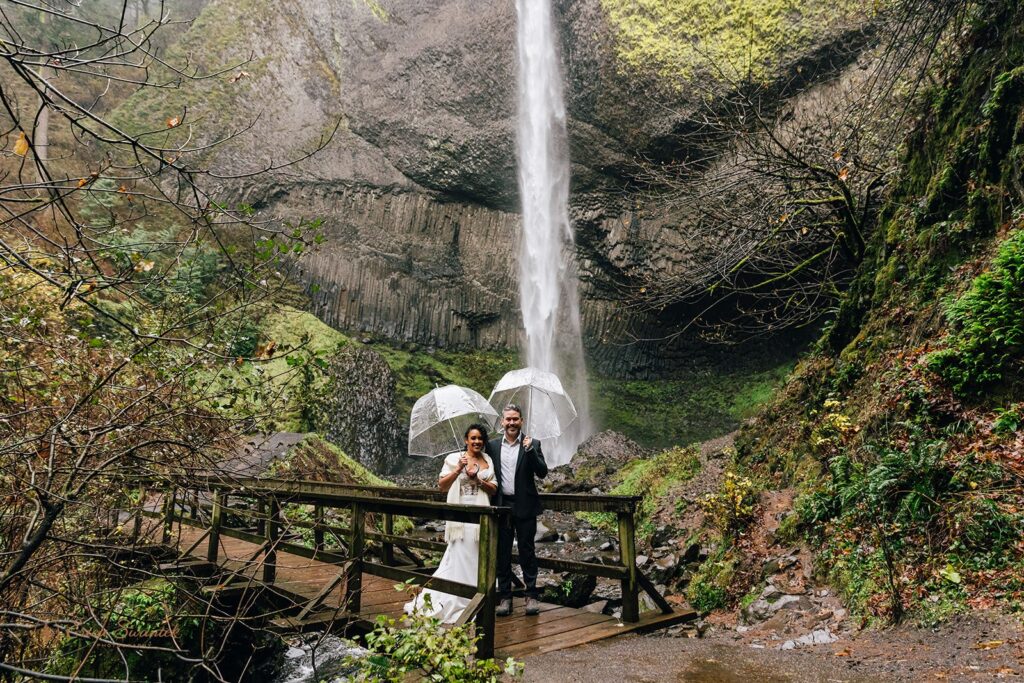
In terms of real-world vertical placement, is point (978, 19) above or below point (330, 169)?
below

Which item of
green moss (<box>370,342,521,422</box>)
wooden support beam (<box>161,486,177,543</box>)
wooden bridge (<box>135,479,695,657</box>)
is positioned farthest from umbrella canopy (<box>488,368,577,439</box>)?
green moss (<box>370,342,521,422</box>)

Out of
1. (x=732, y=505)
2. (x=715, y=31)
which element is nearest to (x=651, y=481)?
(x=732, y=505)

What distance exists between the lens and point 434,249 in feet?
83.8

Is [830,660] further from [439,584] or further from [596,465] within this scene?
[596,465]

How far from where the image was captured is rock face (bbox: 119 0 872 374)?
2391cm

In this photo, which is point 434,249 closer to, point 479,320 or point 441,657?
point 479,320

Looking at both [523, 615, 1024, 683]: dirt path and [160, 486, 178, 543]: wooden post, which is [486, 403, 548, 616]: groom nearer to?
[523, 615, 1024, 683]: dirt path

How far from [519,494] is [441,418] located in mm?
4627

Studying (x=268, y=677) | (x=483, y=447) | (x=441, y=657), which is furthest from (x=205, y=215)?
(x=268, y=677)

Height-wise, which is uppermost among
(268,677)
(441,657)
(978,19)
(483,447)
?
(978,19)

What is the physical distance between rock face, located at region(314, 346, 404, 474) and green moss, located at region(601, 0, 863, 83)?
490 inches

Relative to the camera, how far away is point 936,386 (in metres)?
6.52

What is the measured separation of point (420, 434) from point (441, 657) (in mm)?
7402

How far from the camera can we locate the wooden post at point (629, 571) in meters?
5.52
